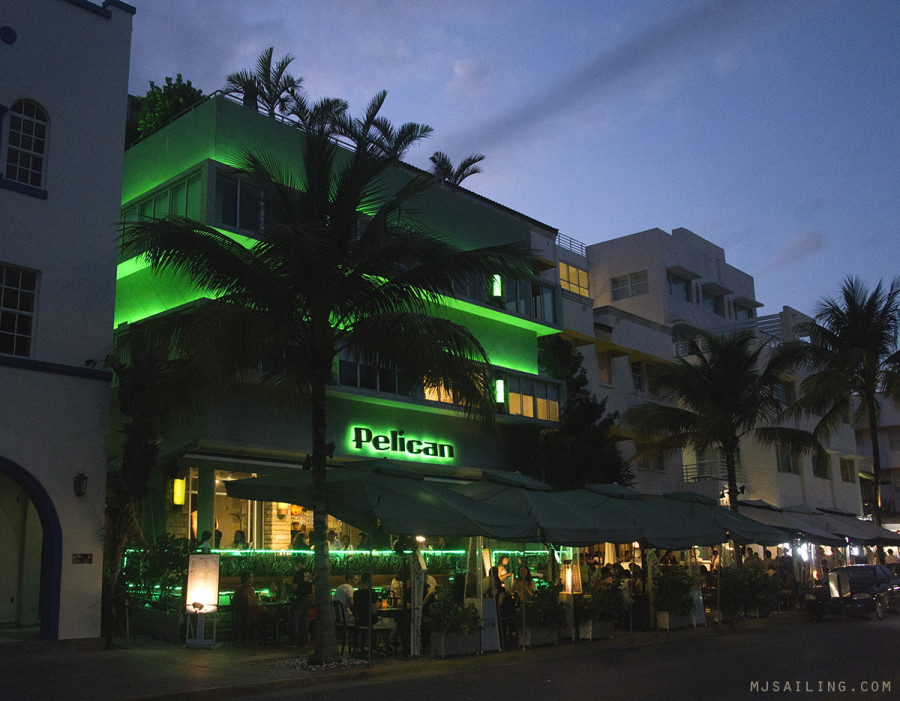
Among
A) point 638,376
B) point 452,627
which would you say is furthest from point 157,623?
point 638,376

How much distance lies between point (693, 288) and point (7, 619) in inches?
1526

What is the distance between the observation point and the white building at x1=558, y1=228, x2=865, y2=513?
39.1 meters

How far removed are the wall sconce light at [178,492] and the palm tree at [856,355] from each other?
75.2 ft

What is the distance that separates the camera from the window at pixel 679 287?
155ft

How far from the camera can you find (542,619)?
17.7 m

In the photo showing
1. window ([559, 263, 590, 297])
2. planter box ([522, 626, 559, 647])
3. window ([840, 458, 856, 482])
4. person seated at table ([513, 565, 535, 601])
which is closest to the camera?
planter box ([522, 626, 559, 647])

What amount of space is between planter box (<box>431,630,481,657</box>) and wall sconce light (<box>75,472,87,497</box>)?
6.92 metres

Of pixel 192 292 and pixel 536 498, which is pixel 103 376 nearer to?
pixel 192 292

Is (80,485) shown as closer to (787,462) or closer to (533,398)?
(533,398)

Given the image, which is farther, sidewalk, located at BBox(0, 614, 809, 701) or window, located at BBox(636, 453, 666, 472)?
window, located at BBox(636, 453, 666, 472)

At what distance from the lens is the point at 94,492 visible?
54.8 feet

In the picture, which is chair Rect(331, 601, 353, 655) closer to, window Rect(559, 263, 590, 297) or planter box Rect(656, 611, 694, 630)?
planter box Rect(656, 611, 694, 630)

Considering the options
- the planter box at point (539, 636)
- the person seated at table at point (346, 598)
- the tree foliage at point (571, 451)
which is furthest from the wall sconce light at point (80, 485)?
the tree foliage at point (571, 451)

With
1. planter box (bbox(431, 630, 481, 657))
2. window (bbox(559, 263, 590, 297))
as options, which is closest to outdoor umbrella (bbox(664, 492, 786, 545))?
planter box (bbox(431, 630, 481, 657))
